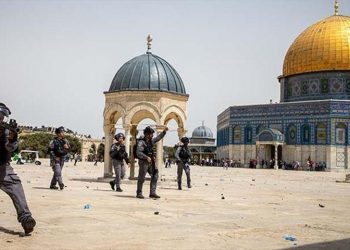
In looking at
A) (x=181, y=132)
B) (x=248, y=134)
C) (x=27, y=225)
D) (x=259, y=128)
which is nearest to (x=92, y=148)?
(x=248, y=134)

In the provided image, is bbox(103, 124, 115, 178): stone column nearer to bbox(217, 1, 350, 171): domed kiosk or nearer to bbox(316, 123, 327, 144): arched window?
bbox(217, 1, 350, 171): domed kiosk

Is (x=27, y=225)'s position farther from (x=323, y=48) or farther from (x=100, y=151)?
(x=100, y=151)

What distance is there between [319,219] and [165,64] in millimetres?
11295

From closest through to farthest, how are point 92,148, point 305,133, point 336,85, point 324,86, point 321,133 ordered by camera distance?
point 321,133, point 305,133, point 336,85, point 324,86, point 92,148

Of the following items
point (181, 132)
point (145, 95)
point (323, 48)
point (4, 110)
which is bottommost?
point (4, 110)

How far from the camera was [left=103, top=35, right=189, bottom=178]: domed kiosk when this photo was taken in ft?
57.1

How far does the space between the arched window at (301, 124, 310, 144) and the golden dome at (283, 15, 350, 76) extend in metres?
7.02

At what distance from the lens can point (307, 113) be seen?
51.0 m

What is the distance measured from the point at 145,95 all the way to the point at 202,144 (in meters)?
69.9

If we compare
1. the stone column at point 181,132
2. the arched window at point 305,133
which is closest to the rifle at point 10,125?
the stone column at point 181,132

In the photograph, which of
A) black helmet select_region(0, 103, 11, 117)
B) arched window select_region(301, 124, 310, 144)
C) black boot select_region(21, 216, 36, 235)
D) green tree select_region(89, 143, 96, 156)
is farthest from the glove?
green tree select_region(89, 143, 96, 156)

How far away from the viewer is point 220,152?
2464 inches

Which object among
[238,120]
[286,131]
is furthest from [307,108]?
[238,120]

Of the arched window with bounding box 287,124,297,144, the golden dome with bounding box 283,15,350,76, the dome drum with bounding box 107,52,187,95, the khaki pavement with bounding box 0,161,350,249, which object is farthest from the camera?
the golden dome with bounding box 283,15,350,76
